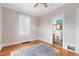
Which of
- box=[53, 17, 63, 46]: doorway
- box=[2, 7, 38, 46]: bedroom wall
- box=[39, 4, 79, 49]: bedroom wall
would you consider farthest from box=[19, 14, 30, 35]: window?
box=[53, 17, 63, 46]: doorway

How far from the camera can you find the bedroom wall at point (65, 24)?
0.99m

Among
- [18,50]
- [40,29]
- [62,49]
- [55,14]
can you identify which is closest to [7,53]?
[18,50]

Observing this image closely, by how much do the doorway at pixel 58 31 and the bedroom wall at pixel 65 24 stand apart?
6 centimetres

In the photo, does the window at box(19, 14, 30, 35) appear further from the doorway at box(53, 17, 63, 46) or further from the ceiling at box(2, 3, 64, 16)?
the doorway at box(53, 17, 63, 46)

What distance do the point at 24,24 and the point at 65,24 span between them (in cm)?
61

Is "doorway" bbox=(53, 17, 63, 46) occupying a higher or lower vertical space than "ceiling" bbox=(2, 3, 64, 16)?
lower

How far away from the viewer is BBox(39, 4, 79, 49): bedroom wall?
0.99 m

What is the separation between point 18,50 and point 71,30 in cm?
80

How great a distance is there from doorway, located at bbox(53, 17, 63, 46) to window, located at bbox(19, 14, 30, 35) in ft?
1.38

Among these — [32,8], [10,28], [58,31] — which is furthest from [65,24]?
[10,28]

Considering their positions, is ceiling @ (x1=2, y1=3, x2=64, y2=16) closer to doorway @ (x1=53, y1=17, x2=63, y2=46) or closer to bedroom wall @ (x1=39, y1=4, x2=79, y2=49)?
bedroom wall @ (x1=39, y1=4, x2=79, y2=49)

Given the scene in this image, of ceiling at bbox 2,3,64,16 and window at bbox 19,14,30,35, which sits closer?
ceiling at bbox 2,3,64,16

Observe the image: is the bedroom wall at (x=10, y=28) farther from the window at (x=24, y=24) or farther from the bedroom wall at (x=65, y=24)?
the bedroom wall at (x=65, y=24)

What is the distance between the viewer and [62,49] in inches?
40.8
